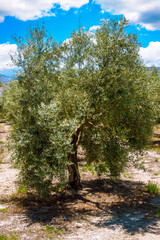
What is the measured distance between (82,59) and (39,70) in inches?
113

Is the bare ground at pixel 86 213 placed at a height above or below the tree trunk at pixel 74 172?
below

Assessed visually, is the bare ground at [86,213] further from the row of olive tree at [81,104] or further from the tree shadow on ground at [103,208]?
the row of olive tree at [81,104]

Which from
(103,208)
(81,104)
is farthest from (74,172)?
(81,104)

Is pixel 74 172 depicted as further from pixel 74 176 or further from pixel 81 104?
pixel 81 104

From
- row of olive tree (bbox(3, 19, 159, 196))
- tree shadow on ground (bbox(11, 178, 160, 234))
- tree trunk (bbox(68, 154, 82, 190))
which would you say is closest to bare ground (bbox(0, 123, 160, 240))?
tree shadow on ground (bbox(11, 178, 160, 234))

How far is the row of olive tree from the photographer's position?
12.0m

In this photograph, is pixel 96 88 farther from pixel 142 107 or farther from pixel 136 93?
pixel 142 107

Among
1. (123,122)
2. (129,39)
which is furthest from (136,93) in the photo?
(129,39)

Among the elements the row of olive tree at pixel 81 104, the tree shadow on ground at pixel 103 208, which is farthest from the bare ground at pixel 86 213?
the row of olive tree at pixel 81 104

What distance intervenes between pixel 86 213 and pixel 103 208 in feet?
4.83

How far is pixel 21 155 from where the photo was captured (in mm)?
12453

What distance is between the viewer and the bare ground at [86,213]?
10938 millimetres

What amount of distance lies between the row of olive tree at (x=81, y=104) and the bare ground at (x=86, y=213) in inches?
67.8

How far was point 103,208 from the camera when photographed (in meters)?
14.5
